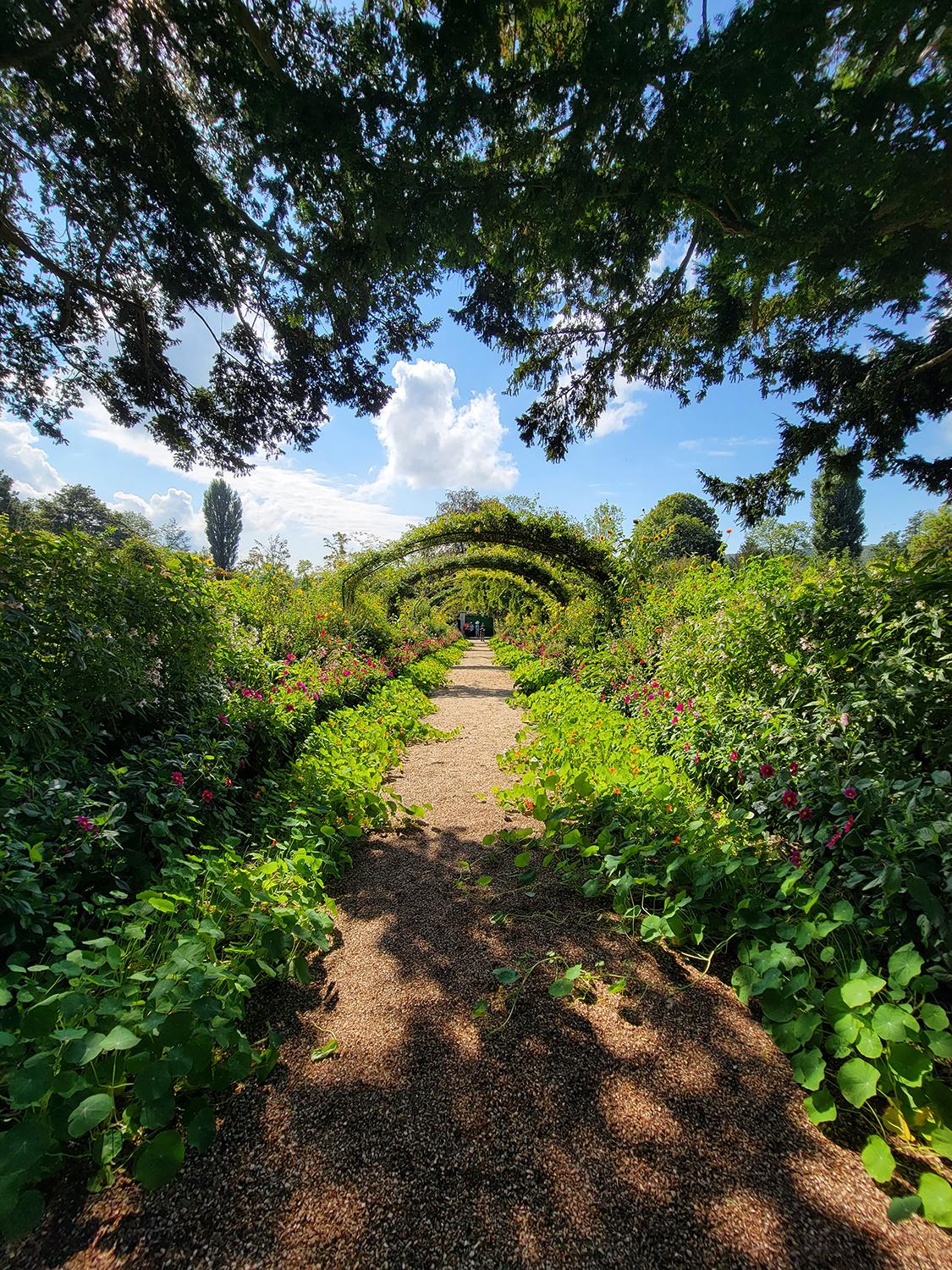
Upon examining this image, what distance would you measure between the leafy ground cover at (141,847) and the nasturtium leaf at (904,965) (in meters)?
2.03

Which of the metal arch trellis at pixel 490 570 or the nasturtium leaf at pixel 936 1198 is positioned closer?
the nasturtium leaf at pixel 936 1198

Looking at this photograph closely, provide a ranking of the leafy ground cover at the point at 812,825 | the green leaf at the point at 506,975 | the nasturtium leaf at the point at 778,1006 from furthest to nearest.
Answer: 1. the green leaf at the point at 506,975
2. the nasturtium leaf at the point at 778,1006
3. the leafy ground cover at the point at 812,825

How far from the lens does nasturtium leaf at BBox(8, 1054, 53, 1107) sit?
3.66 ft

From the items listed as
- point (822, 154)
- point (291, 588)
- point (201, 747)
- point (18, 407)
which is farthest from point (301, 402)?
point (822, 154)

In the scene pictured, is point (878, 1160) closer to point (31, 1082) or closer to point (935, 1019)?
point (935, 1019)

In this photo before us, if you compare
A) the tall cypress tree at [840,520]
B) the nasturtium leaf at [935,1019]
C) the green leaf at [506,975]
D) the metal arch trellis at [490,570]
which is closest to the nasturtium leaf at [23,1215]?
the green leaf at [506,975]

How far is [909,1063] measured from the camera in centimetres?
133

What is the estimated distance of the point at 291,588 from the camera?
7.20 metres

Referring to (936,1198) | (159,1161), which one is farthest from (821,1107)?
(159,1161)

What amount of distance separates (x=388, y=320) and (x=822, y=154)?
3.92 metres

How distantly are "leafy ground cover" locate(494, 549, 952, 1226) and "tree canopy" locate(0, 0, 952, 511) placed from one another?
2497 millimetres

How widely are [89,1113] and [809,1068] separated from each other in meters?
1.93

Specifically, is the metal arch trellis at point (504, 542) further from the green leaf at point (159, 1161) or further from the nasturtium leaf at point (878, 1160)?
the green leaf at point (159, 1161)

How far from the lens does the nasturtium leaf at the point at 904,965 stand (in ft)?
4.96
